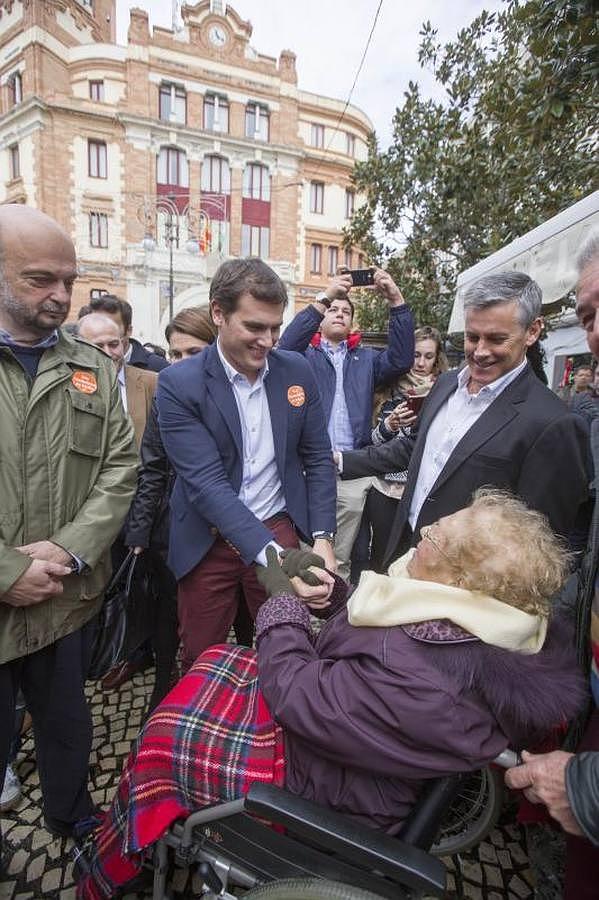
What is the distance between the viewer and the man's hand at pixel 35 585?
1.49m

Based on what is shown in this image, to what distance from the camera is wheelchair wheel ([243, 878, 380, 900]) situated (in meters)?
1.09

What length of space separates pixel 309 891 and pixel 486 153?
7.32m

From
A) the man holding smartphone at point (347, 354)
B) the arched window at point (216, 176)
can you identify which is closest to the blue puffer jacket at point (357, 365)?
the man holding smartphone at point (347, 354)

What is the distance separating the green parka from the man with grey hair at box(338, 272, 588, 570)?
4.33 ft

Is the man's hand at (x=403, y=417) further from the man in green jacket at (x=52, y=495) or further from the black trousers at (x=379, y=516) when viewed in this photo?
the man in green jacket at (x=52, y=495)

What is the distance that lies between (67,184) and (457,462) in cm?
2884

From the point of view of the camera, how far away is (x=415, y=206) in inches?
295

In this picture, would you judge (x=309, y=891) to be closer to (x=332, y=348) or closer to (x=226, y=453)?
(x=226, y=453)

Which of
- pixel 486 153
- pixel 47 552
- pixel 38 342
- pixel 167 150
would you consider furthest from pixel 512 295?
pixel 167 150

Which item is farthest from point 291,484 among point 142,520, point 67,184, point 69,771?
point 67,184

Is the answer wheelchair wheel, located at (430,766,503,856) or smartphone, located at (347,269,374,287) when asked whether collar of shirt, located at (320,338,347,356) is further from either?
wheelchair wheel, located at (430,766,503,856)

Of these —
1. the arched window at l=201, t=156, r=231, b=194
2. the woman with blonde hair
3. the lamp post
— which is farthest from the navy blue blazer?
the arched window at l=201, t=156, r=231, b=194

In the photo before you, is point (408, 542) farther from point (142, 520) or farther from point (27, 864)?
point (27, 864)

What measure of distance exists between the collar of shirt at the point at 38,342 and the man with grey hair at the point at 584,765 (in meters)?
1.76
